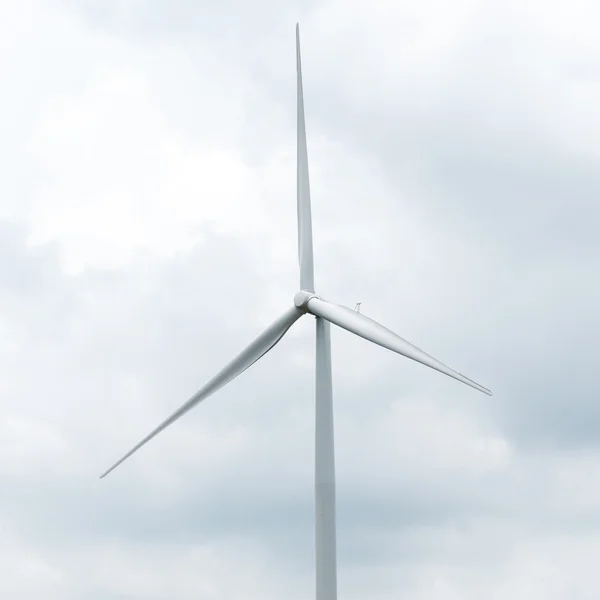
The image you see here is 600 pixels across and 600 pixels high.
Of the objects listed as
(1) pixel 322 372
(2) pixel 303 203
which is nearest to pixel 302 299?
(1) pixel 322 372

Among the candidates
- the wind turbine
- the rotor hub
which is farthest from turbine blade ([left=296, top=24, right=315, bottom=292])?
the rotor hub

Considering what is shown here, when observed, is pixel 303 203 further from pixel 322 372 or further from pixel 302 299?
pixel 322 372

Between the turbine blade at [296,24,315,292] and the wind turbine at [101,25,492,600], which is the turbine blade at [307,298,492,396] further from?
the turbine blade at [296,24,315,292]

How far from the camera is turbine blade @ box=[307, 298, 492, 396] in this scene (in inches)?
1745

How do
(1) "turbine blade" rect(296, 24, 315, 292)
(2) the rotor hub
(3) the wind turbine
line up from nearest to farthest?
(3) the wind turbine
(2) the rotor hub
(1) "turbine blade" rect(296, 24, 315, 292)

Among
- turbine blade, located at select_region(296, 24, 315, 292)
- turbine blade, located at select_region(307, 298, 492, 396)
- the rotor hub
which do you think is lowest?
turbine blade, located at select_region(307, 298, 492, 396)

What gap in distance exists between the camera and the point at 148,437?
55031mm

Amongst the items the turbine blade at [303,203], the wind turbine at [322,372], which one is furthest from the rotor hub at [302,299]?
the turbine blade at [303,203]

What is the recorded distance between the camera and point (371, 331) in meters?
48.5

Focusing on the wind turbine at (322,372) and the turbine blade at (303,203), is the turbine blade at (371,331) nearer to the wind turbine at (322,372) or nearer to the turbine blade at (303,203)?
the wind turbine at (322,372)

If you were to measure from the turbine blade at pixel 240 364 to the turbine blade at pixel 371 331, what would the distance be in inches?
45.9

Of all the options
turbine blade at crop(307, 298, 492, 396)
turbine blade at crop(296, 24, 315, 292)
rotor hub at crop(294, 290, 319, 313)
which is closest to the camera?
turbine blade at crop(307, 298, 492, 396)

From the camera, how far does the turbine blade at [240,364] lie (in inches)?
2066

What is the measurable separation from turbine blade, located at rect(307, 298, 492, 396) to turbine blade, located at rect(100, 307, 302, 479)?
1.17m
